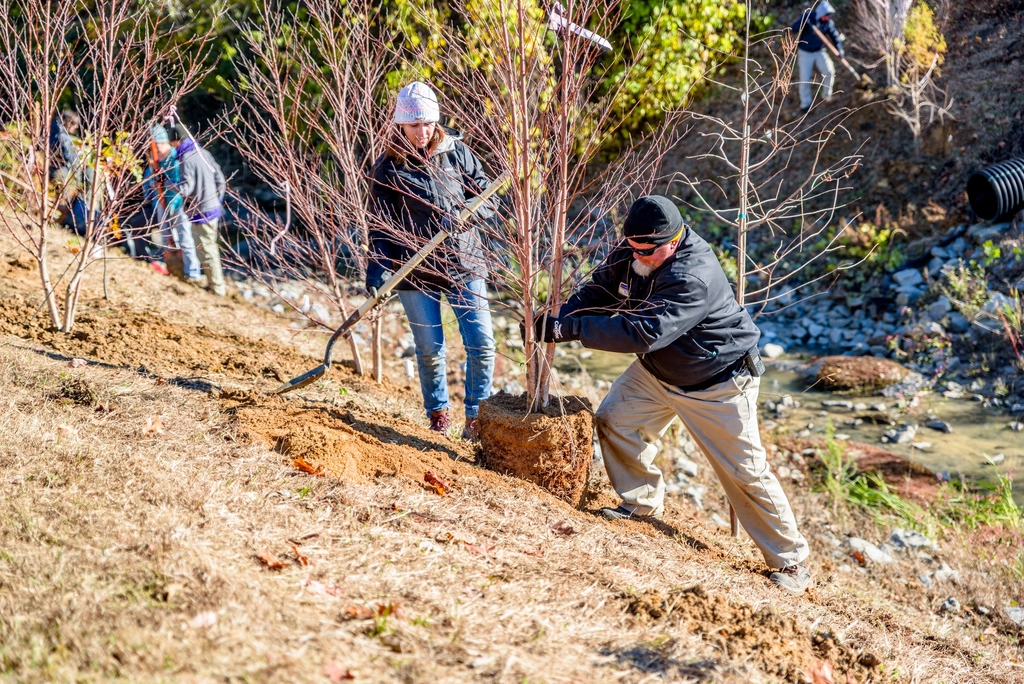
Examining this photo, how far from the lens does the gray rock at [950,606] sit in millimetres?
4699

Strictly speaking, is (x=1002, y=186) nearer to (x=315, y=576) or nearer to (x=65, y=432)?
(x=315, y=576)

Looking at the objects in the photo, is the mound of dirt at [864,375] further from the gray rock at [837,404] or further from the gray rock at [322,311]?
the gray rock at [322,311]

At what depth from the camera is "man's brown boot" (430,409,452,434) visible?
16.1 feet

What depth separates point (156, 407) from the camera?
4.23 m

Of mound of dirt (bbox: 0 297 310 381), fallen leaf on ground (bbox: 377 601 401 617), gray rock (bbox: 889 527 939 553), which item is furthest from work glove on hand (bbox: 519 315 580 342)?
gray rock (bbox: 889 527 939 553)

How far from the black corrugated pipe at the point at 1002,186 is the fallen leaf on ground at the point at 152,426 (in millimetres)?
8129

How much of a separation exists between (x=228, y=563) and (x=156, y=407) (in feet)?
5.45

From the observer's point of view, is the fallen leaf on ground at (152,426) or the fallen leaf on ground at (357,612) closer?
the fallen leaf on ground at (357,612)

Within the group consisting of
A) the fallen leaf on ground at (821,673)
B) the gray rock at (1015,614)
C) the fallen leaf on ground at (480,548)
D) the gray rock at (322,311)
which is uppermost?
the fallen leaf on ground at (480,548)

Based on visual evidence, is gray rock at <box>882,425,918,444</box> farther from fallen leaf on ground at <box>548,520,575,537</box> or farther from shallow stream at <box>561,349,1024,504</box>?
fallen leaf on ground at <box>548,520,575,537</box>

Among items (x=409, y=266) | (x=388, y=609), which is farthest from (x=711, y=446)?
(x=388, y=609)

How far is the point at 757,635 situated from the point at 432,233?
260 centimetres

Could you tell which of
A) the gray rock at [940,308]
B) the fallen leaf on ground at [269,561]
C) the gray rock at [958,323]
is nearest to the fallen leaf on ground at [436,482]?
the fallen leaf on ground at [269,561]

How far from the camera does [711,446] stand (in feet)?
13.4
